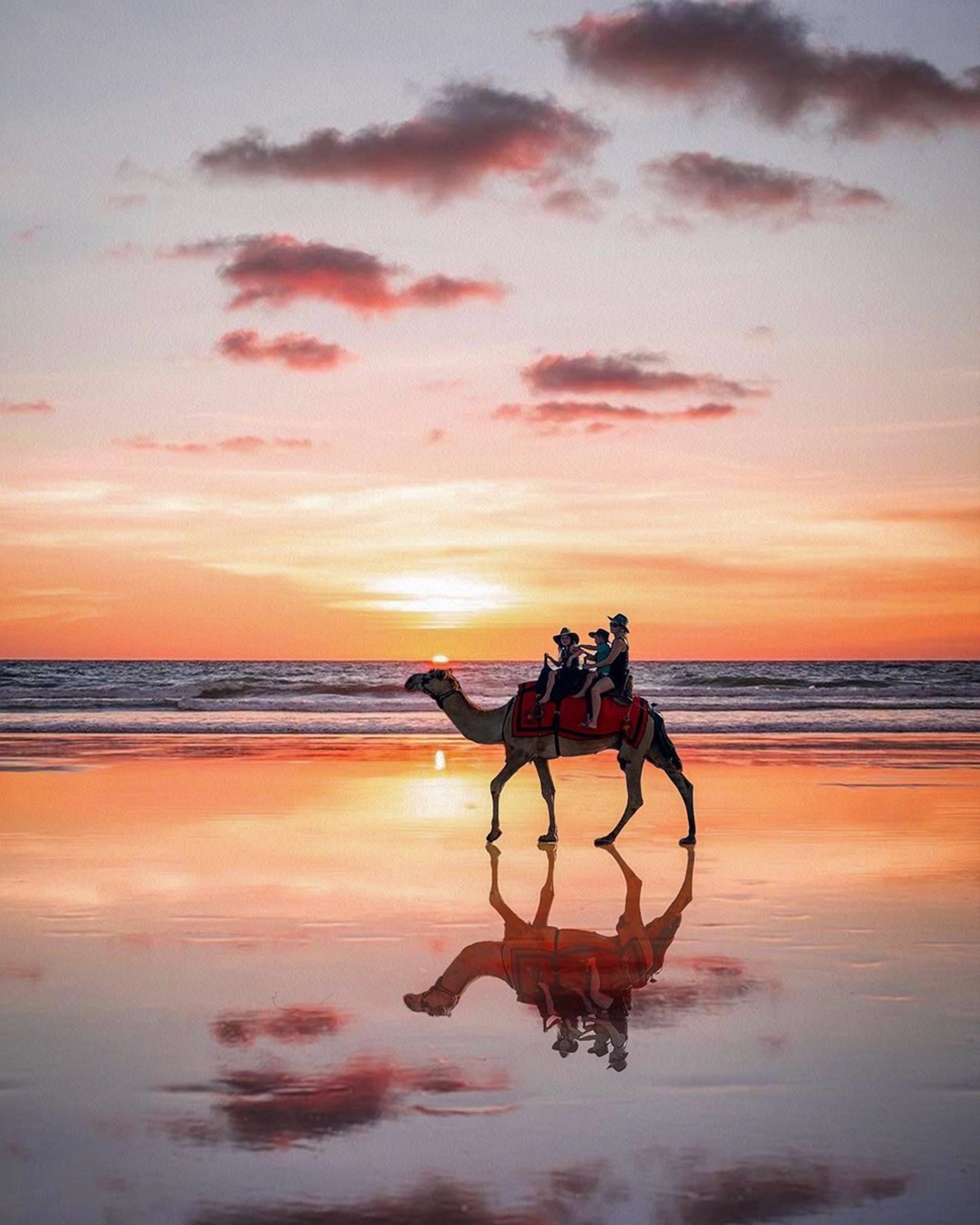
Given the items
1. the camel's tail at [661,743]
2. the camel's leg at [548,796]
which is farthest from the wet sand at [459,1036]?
the camel's tail at [661,743]

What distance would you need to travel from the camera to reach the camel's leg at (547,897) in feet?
34.0

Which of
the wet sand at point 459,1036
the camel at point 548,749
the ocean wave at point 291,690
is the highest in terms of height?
the camel at point 548,749

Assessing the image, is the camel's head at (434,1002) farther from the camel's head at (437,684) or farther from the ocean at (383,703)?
the ocean at (383,703)

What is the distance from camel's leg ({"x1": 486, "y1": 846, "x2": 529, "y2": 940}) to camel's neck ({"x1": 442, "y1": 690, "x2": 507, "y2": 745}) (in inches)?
129

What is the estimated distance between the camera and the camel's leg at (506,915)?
989 centimetres

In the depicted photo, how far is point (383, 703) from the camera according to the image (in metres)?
55.8

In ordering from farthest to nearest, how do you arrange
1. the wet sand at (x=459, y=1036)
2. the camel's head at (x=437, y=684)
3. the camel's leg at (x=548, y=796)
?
the camel's head at (x=437, y=684)
the camel's leg at (x=548, y=796)
the wet sand at (x=459, y=1036)

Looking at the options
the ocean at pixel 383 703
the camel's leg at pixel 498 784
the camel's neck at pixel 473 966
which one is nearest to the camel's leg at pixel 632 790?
the camel's leg at pixel 498 784

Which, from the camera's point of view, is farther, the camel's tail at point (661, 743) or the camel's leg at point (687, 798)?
the camel's tail at point (661, 743)

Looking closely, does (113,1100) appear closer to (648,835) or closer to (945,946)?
(945,946)

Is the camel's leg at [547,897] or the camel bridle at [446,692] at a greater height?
the camel bridle at [446,692]

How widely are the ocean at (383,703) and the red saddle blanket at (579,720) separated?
20314 mm

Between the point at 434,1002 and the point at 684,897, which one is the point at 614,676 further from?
the point at 434,1002

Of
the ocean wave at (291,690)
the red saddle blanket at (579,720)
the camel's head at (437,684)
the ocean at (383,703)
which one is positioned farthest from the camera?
the ocean wave at (291,690)
